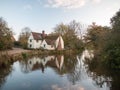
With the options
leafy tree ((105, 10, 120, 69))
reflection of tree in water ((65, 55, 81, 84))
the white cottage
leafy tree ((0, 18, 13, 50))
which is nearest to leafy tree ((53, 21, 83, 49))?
the white cottage

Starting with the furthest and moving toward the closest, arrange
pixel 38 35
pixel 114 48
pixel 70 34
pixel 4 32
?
pixel 70 34 < pixel 38 35 < pixel 4 32 < pixel 114 48

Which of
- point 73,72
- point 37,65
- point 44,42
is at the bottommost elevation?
point 73,72

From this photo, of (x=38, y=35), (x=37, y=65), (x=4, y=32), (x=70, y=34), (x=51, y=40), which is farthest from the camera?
Answer: (x=70, y=34)

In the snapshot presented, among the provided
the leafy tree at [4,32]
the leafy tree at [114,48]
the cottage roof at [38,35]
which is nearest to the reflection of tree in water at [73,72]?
the leafy tree at [114,48]

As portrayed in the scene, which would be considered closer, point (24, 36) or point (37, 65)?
point (37, 65)

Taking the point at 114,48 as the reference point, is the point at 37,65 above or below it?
below

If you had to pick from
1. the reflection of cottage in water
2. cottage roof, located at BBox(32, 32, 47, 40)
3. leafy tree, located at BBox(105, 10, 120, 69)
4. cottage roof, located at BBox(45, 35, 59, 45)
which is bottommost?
the reflection of cottage in water

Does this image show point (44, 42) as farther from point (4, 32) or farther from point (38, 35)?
point (4, 32)

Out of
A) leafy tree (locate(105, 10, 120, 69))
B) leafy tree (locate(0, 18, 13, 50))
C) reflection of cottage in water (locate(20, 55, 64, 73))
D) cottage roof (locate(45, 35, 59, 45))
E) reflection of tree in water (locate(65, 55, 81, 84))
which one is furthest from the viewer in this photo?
cottage roof (locate(45, 35, 59, 45))

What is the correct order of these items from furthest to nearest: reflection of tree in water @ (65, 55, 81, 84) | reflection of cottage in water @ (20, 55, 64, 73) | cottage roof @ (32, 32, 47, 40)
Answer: cottage roof @ (32, 32, 47, 40) → reflection of cottage in water @ (20, 55, 64, 73) → reflection of tree in water @ (65, 55, 81, 84)

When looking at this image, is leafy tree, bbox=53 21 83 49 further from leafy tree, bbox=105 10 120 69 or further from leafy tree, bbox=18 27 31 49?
leafy tree, bbox=105 10 120 69

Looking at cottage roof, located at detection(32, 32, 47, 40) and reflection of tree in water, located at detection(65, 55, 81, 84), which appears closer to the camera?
reflection of tree in water, located at detection(65, 55, 81, 84)

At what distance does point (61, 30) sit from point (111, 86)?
56.6 meters

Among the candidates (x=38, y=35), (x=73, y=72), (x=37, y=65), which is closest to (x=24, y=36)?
(x=38, y=35)
